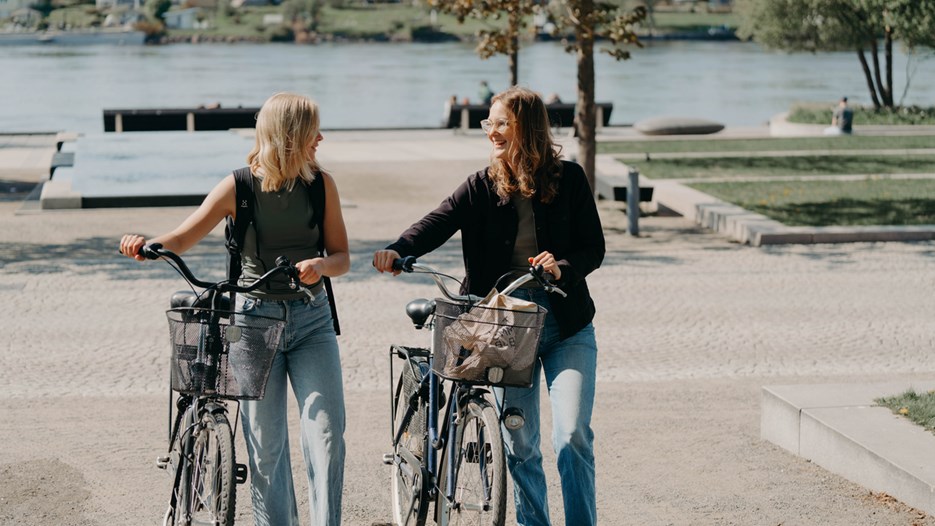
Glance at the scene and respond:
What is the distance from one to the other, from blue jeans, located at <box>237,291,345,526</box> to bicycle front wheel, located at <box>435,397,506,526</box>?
0.38 meters

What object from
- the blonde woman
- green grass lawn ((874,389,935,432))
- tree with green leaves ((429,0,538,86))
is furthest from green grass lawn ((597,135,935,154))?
the blonde woman

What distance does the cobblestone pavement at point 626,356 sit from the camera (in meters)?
5.65

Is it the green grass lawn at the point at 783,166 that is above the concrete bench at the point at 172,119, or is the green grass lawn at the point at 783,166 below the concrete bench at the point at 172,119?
above

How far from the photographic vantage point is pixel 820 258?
40.3 feet

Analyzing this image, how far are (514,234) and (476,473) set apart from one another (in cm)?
84

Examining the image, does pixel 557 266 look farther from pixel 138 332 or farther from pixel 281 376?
pixel 138 332

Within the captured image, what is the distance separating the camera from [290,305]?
4438 mm

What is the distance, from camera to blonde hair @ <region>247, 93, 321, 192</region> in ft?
14.1

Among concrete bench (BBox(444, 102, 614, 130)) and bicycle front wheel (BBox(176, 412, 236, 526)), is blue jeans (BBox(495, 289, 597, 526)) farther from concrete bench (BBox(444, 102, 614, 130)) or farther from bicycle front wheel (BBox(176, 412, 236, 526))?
concrete bench (BBox(444, 102, 614, 130))

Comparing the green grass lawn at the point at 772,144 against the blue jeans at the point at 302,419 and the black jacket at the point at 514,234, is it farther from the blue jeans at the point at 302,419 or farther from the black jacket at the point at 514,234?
the blue jeans at the point at 302,419

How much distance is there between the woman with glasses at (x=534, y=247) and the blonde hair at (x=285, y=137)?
414 millimetres

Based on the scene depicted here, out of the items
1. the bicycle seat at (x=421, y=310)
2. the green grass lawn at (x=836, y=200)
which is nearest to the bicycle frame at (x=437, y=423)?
the bicycle seat at (x=421, y=310)

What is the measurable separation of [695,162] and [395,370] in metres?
14.4

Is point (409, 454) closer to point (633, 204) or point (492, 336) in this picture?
point (492, 336)
